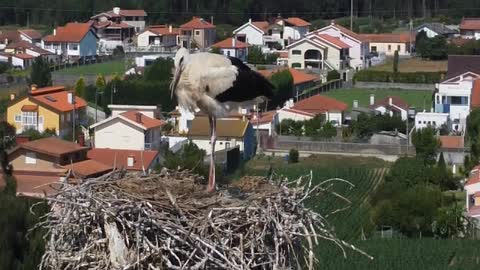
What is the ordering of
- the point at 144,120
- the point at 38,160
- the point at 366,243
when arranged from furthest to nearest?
the point at 144,120
the point at 38,160
the point at 366,243

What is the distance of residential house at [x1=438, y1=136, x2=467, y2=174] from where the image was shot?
17.2 meters

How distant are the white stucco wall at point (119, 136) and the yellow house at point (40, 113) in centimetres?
179

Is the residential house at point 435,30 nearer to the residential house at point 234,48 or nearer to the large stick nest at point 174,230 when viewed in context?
the residential house at point 234,48

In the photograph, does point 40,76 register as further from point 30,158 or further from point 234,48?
A: point 30,158

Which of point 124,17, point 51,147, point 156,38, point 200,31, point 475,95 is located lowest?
point 51,147

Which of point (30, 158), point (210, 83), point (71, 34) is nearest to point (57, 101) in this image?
point (30, 158)

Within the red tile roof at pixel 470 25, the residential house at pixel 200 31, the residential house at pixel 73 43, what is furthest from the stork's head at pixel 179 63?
the red tile roof at pixel 470 25

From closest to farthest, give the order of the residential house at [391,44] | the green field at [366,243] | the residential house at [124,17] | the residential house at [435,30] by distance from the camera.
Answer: the green field at [366,243]
the residential house at [391,44]
the residential house at [435,30]
the residential house at [124,17]

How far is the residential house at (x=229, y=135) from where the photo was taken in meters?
17.6

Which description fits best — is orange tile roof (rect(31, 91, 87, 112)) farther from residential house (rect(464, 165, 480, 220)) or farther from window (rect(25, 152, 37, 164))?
residential house (rect(464, 165, 480, 220))

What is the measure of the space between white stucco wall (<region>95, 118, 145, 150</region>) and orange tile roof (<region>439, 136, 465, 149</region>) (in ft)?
15.4

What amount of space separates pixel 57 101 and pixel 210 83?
1622 cm

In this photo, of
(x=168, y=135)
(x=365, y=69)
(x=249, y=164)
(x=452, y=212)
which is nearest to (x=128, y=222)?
(x=452, y=212)

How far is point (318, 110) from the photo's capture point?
67.7 feet
